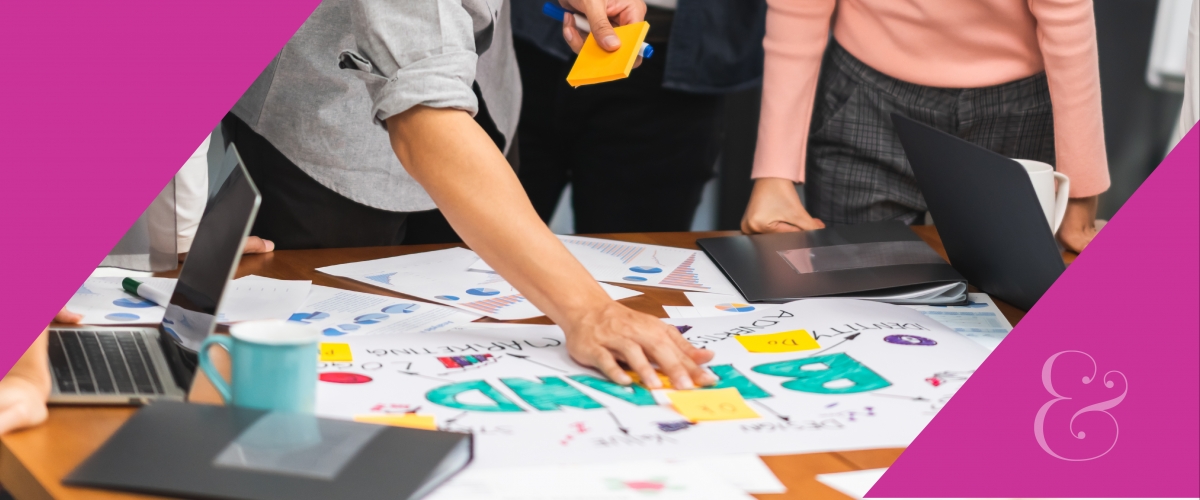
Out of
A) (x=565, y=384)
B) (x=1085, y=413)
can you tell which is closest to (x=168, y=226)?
(x=565, y=384)

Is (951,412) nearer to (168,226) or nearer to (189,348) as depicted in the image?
(189,348)

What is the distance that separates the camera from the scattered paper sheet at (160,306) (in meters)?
0.96

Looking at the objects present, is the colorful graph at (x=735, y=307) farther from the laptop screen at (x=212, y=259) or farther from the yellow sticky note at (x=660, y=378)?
the laptop screen at (x=212, y=259)

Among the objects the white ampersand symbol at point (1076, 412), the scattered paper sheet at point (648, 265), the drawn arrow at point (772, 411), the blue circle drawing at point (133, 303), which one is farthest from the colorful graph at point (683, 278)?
the blue circle drawing at point (133, 303)

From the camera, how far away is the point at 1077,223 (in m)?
1.32

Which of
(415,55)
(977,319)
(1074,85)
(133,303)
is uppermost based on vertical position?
(415,55)

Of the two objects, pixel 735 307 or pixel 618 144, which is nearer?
pixel 735 307

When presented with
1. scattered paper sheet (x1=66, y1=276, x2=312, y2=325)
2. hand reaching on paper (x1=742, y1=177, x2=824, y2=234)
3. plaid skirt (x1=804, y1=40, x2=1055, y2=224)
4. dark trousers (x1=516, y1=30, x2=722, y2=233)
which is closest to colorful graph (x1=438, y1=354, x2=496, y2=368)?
scattered paper sheet (x1=66, y1=276, x2=312, y2=325)

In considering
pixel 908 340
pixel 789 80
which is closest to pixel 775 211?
pixel 789 80

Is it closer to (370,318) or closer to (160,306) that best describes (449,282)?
(370,318)

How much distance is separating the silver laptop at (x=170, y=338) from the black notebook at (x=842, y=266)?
568 mm

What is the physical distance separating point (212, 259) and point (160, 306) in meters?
0.27

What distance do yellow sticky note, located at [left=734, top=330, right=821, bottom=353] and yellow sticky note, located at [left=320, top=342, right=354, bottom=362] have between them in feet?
1.21

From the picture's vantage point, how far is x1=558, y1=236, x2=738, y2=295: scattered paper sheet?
3.80 feet
